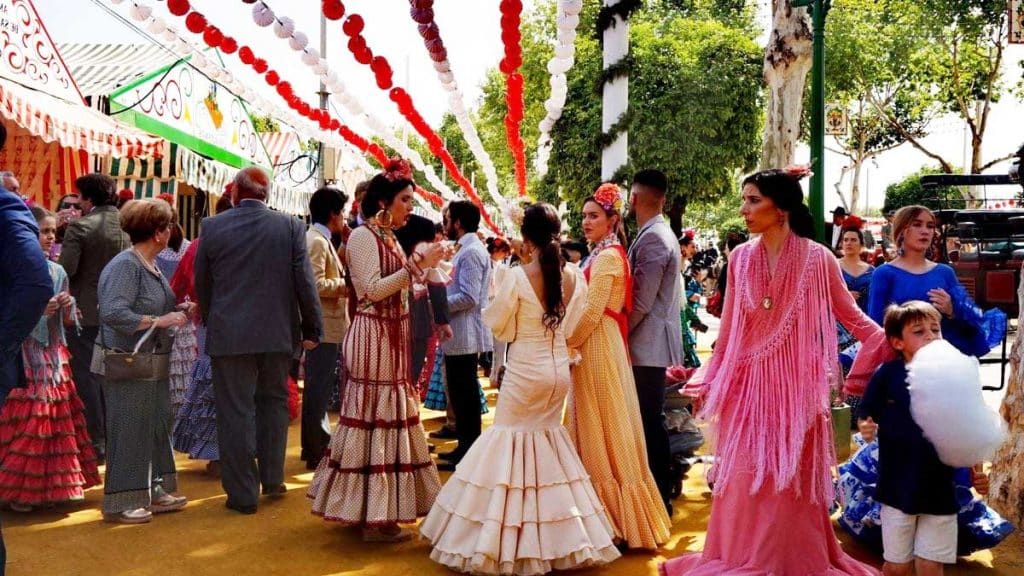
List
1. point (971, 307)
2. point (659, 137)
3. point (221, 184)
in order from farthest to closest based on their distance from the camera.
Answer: point (659, 137)
point (221, 184)
point (971, 307)

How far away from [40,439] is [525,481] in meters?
2.94

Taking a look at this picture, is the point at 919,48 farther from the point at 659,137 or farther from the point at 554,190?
the point at 554,190

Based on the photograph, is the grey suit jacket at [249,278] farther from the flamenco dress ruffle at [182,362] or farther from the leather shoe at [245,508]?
the flamenco dress ruffle at [182,362]

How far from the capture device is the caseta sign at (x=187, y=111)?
11.6 meters

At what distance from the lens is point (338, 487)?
521cm

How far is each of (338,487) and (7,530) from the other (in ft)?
6.08

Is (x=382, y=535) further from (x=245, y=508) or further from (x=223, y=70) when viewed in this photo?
(x=223, y=70)

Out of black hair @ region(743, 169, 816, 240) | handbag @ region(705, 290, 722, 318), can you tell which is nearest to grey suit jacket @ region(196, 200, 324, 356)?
black hair @ region(743, 169, 816, 240)

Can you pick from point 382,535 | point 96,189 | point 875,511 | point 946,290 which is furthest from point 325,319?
point 946,290

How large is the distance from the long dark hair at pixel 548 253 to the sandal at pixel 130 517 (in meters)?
2.57

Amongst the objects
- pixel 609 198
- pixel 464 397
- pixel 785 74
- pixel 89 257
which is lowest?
pixel 464 397

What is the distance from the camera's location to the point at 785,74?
12203mm

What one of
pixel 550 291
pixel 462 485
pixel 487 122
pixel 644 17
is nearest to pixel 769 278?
pixel 550 291

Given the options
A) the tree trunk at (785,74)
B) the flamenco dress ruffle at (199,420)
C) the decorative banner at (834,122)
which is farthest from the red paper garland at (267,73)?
the decorative banner at (834,122)
